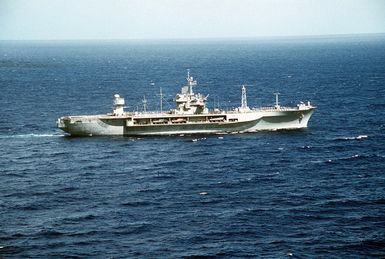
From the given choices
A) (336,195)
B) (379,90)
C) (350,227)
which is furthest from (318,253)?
(379,90)

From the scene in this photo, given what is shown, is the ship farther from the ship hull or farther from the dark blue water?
the dark blue water

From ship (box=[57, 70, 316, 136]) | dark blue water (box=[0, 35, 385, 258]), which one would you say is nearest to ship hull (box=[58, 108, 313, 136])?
ship (box=[57, 70, 316, 136])

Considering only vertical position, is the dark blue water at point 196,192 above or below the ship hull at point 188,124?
below

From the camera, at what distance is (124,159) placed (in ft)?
279

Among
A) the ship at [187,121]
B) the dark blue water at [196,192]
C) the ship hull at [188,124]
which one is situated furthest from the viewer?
the ship at [187,121]

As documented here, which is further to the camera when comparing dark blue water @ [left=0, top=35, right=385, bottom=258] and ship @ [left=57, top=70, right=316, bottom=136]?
ship @ [left=57, top=70, right=316, bottom=136]

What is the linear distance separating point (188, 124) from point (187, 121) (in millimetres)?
1199

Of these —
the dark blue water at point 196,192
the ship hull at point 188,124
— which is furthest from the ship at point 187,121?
the dark blue water at point 196,192

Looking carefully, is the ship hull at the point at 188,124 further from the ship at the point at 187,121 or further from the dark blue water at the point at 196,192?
the dark blue water at the point at 196,192

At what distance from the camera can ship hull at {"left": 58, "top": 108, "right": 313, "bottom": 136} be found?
328 ft

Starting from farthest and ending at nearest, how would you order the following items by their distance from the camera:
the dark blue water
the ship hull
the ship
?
the ship < the ship hull < the dark blue water

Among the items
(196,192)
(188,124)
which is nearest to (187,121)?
(188,124)

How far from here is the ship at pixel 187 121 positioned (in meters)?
100

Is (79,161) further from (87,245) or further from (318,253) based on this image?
(318,253)
